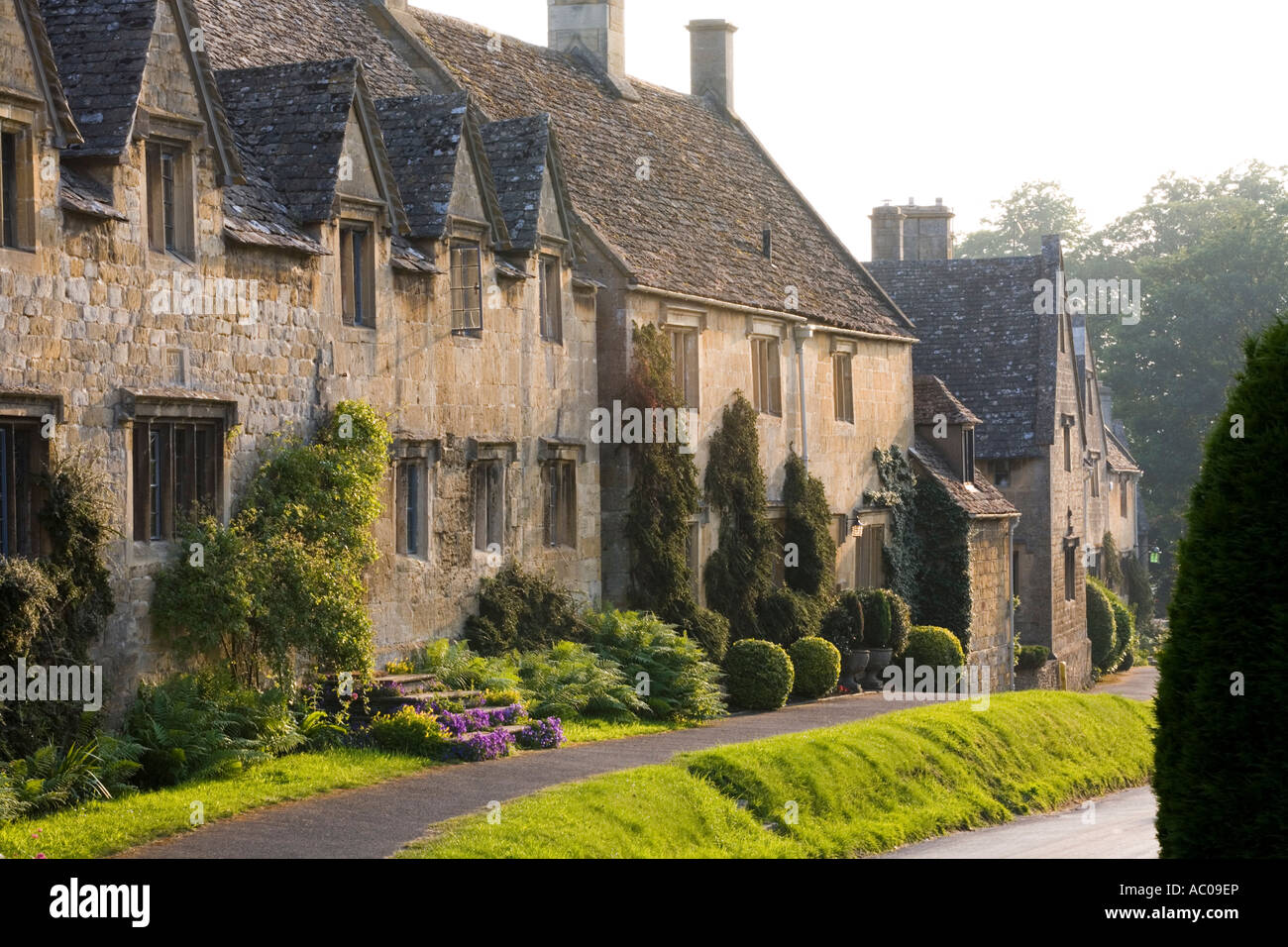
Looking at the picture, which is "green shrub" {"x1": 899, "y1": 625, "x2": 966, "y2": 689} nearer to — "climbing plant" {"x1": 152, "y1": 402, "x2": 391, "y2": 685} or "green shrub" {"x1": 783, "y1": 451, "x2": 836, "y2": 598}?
"green shrub" {"x1": 783, "y1": 451, "x2": 836, "y2": 598}

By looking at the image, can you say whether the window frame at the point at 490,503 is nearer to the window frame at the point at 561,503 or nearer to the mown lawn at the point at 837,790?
the window frame at the point at 561,503

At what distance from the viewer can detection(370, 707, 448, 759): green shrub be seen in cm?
1917

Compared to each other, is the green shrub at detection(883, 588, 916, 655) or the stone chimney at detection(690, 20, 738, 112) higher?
the stone chimney at detection(690, 20, 738, 112)

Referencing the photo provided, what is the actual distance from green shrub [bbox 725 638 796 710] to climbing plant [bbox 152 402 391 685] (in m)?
7.44

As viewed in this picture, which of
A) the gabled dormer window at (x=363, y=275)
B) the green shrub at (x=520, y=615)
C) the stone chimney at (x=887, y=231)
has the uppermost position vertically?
the stone chimney at (x=887, y=231)

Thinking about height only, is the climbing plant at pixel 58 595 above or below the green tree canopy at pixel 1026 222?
below

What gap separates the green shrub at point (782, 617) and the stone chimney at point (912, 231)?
72.6 ft

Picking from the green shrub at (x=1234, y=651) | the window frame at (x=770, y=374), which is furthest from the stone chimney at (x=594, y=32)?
the green shrub at (x=1234, y=651)

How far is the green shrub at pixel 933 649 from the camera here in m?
33.0

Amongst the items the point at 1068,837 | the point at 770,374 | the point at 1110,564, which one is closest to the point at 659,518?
the point at 770,374

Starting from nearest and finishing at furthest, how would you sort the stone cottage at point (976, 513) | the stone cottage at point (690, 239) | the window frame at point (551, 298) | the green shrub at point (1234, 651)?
the green shrub at point (1234, 651)
the window frame at point (551, 298)
the stone cottage at point (690, 239)
the stone cottage at point (976, 513)

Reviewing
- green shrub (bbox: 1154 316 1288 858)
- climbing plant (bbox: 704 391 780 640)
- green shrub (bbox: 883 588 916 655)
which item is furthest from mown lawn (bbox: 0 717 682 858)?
green shrub (bbox: 883 588 916 655)

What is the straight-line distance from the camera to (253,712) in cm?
1798
